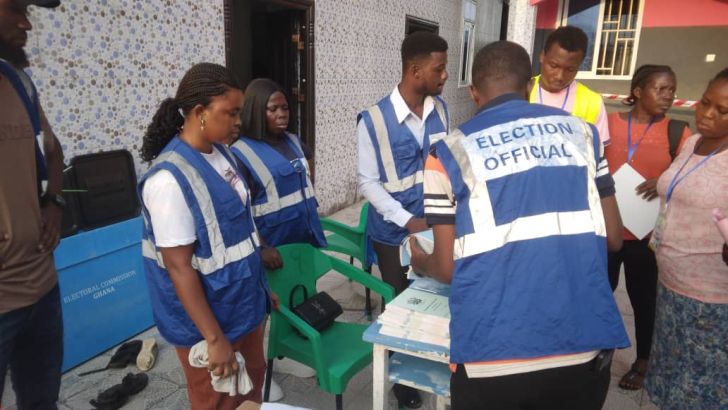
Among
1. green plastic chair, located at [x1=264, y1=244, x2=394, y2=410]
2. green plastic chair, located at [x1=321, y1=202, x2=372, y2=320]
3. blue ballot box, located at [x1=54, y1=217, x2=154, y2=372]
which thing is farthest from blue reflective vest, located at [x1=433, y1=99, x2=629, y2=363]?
blue ballot box, located at [x1=54, y1=217, x2=154, y2=372]

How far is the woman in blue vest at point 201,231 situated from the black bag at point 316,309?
0.51 metres

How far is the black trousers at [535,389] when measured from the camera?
4.13ft

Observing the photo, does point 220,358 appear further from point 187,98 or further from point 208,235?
point 187,98

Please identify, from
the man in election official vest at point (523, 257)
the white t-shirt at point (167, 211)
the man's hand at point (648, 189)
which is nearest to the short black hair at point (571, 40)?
the man's hand at point (648, 189)

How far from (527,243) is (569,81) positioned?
5.59 feet

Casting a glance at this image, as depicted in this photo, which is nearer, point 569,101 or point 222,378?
point 222,378

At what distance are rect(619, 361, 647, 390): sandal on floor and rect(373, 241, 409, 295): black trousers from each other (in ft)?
4.55

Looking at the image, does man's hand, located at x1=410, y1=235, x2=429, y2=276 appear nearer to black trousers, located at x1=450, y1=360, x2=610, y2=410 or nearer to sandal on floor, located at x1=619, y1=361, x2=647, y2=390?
black trousers, located at x1=450, y1=360, x2=610, y2=410

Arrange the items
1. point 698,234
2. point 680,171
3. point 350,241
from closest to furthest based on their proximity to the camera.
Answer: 1. point 698,234
2. point 680,171
3. point 350,241

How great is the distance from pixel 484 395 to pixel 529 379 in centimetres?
13

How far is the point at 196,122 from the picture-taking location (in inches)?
61.2

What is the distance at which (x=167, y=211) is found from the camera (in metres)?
1.42

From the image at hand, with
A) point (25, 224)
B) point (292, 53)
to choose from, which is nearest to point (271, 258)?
point (25, 224)

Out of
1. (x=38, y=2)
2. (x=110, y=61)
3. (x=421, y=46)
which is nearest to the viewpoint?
(x=38, y=2)
